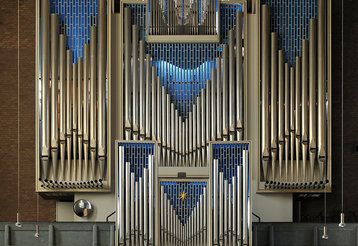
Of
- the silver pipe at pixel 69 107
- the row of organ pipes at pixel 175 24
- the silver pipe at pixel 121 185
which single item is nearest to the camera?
the silver pipe at pixel 121 185

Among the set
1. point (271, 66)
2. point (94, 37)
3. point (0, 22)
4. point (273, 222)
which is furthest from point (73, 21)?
point (273, 222)

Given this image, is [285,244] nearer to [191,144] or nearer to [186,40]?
[191,144]

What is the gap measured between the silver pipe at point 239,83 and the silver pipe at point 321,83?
4.89 feet

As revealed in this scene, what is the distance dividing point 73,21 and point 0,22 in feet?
7.21

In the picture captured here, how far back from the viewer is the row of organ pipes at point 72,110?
19609 mm

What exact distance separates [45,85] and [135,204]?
10.4ft

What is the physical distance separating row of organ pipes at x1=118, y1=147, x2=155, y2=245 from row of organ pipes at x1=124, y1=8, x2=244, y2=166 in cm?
117

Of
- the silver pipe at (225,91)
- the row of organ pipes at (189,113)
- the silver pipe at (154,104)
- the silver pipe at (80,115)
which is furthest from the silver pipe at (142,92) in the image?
the silver pipe at (225,91)

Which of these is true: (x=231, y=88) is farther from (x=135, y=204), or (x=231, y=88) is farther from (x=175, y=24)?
(x=135, y=204)

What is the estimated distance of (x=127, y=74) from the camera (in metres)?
19.9

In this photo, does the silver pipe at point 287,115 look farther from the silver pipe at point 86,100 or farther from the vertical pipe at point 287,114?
the silver pipe at point 86,100

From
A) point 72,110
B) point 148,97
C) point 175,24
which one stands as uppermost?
point 175,24

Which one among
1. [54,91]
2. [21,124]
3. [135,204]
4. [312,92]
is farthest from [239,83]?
[21,124]

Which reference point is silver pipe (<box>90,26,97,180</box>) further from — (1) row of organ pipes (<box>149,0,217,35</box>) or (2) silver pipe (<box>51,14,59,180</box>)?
(1) row of organ pipes (<box>149,0,217,35</box>)
